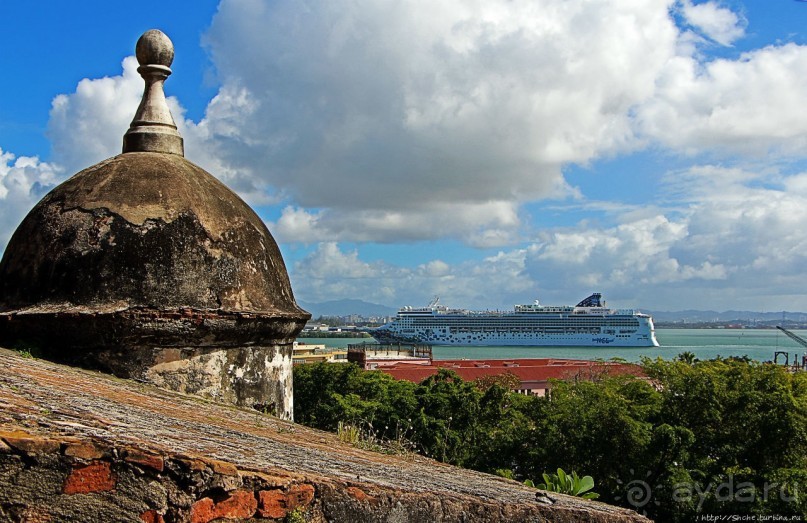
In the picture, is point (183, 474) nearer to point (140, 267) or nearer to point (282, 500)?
point (282, 500)

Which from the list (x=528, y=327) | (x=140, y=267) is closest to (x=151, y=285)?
(x=140, y=267)

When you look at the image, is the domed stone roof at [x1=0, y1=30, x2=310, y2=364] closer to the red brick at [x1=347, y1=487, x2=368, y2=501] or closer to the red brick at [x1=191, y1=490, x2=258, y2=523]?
the red brick at [x1=347, y1=487, x2=368, y2=501]

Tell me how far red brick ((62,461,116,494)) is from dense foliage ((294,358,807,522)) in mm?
9941

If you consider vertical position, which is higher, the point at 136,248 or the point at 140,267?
the point at 136,248

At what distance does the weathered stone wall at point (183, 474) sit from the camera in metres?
2.64

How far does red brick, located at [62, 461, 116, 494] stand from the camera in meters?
2.65

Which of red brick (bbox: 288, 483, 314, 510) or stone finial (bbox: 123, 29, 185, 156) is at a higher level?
stone finial (bbox: 123, 29, 185, 156)

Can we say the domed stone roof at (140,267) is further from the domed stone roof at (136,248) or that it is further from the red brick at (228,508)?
the red brick at (228,508)

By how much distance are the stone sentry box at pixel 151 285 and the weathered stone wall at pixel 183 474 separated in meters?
0.78

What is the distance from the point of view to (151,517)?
9.15ft

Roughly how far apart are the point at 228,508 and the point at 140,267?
318cm

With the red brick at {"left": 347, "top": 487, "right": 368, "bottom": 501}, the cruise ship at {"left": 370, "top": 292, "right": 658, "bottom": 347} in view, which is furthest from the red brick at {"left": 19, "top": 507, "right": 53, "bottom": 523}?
the cruise ship at {"left": 370, "top": 292, "right": 658, "bottom": 347}

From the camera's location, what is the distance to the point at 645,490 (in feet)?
47.9

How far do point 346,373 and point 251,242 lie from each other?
18.5 meters
